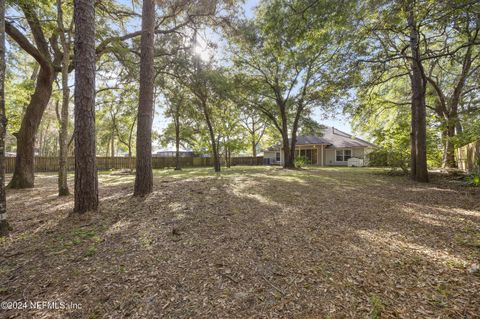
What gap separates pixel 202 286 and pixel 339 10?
6574 millimetres

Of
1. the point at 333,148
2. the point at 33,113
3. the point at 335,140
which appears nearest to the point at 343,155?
the point at 333,148

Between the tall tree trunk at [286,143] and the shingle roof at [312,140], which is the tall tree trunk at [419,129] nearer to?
the tall tree trunk at [286,143]

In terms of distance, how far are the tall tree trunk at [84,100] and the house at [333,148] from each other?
1935 cm

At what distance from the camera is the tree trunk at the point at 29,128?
277 inches

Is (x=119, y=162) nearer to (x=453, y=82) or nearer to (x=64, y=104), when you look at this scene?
(x=64, y=104)

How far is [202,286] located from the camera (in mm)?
1986

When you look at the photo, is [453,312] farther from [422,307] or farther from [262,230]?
[262,230]

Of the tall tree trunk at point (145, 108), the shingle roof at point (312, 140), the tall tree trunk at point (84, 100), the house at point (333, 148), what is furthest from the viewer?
the shingle roof at point (312, 140)

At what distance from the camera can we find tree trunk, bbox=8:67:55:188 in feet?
23.1

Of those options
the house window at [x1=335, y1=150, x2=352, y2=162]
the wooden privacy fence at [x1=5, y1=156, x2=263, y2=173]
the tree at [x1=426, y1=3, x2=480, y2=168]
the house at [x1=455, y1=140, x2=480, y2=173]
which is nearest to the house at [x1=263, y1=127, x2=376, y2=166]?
the house window at [x1=335, y1=150, x2=352, y2=162]

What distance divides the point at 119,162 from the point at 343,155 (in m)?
24.4

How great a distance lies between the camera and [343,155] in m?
22.4

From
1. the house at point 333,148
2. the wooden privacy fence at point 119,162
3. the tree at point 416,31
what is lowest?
the wooden privacy fence at point 119,162

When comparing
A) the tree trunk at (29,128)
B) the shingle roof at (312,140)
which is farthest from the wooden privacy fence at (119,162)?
the tree trunk at (29,128)
